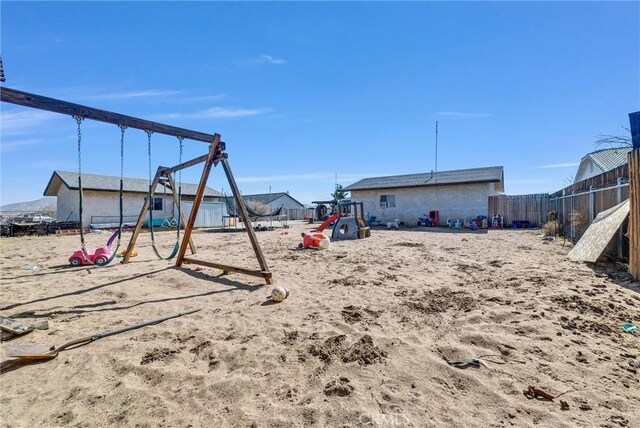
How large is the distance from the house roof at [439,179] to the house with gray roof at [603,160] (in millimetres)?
4513

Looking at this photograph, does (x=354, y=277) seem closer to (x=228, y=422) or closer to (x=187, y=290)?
(x=187, y=290)

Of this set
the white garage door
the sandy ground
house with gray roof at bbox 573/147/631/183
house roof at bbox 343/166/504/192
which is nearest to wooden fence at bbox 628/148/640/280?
the sandy ground

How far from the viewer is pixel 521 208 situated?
17.5 meters

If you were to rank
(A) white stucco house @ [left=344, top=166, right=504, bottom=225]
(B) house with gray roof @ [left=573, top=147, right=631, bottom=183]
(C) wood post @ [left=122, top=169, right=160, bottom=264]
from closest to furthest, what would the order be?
(C) wood post @ [left=122, top=169, right=160, bottom=264]
(B) house with gray roof @ [left=573, top=147, right=631, bottom=183]
(A) white stucco house @ [left=344, top=166, right=504, bottom=225]

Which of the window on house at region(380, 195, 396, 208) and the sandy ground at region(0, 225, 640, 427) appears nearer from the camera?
the sandy ground at region(0, 225, 640, 427)

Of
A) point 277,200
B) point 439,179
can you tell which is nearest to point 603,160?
point 439,179

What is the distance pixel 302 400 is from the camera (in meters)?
2.13

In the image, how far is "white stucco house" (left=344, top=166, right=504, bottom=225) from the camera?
18.9 m

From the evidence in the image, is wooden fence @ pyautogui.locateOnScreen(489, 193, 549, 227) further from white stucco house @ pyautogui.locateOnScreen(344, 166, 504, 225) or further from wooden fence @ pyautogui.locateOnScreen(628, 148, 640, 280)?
wooden fence @ pyautogui.locateOnScreen(628, 148, 640, 280)

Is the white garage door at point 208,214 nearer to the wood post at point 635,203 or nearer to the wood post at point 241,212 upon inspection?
the wood post at point 241,212

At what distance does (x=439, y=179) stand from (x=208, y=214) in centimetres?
1722

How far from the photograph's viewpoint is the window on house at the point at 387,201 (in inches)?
876

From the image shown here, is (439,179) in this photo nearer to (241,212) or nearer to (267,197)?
(241,212)

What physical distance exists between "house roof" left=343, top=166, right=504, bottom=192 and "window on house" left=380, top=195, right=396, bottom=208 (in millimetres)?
851
